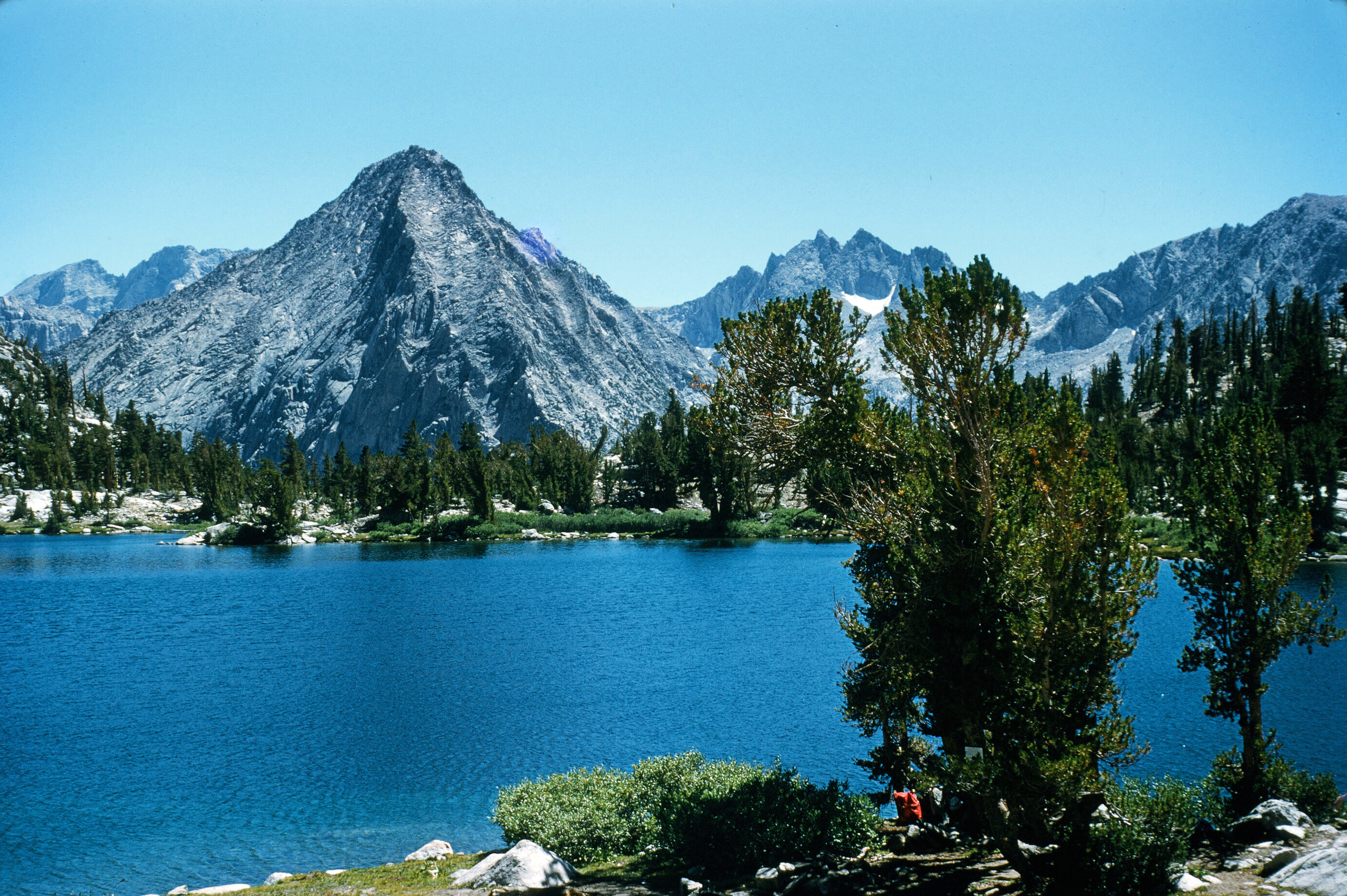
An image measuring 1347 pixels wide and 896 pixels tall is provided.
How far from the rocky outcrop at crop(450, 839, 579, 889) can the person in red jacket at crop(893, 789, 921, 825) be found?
900 cm

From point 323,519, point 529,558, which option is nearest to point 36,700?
point 529,558

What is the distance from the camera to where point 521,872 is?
63.5 ft

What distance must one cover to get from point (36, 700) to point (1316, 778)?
52.3 meters

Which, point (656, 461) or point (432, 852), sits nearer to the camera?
point (432, 852)

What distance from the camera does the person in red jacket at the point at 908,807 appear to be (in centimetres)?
2359

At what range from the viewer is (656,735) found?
3597 centimetres

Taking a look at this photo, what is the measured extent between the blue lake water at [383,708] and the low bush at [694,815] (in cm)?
387

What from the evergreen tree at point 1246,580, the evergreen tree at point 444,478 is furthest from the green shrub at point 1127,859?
the evergreen tree at point 444,478

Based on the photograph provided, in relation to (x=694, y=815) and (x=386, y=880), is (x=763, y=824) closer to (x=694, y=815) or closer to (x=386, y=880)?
(x=694, y=815)

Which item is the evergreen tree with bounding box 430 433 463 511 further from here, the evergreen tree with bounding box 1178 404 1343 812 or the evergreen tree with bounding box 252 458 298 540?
the evergreen tree with bounding box 1178 404 1343 812

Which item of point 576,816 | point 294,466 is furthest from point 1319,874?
point 294,466

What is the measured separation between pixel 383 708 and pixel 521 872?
24.5 meters

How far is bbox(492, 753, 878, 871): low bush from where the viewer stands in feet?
68.9

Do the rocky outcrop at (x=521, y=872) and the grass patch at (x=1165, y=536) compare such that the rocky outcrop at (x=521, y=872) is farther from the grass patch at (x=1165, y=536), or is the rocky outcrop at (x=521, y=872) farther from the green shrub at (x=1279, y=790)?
the grass patch at (x=1165, y=536)
